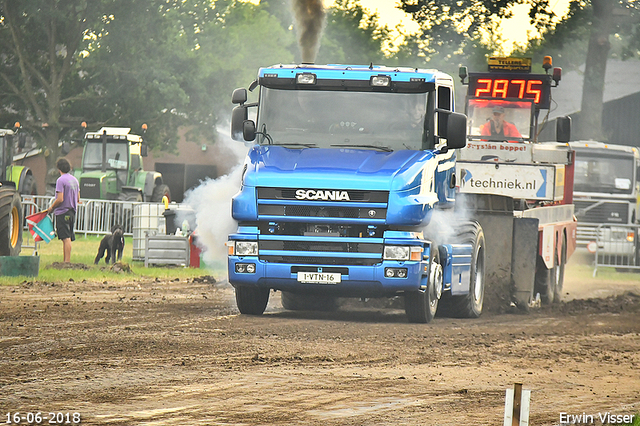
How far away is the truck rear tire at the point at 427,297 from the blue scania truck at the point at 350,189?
0.06 feet

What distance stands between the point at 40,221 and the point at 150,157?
44.5 metres

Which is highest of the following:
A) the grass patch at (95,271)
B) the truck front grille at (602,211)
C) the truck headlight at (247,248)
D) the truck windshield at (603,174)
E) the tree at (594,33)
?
the tree at (594,33)

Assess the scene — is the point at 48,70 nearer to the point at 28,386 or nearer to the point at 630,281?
the point at 630,281

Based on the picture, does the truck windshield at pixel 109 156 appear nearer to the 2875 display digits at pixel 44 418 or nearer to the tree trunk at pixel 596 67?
the tree trunk at pixel 596 67

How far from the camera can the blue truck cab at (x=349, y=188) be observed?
12.6 metres

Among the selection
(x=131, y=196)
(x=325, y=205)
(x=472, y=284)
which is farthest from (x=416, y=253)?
(x=131, y=196)

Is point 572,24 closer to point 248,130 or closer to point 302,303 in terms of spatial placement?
point 302,303

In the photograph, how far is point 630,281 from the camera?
24922 mm

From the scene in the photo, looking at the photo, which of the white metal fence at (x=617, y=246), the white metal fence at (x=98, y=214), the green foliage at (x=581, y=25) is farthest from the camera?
the green foliage at (x=581, y=25)

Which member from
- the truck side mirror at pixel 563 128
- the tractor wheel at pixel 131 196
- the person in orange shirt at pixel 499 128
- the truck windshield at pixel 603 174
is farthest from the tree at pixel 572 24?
the truck side mirror at pixel 563 128

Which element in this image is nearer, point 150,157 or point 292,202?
point 292,202

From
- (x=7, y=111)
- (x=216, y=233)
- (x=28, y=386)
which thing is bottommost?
(x=28, y=386)

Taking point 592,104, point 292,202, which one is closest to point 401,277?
point 292,202

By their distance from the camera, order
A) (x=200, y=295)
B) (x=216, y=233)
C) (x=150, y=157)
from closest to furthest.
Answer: (x=216, y=233), (x=200, y=295), (x=150, y=157)
